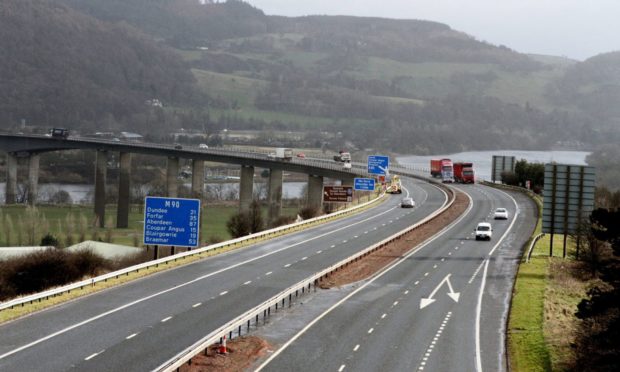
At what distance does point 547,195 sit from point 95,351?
149ft

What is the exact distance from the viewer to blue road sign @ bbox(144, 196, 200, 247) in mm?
61750

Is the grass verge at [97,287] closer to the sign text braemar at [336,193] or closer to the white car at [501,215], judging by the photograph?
the white car at [501,215]

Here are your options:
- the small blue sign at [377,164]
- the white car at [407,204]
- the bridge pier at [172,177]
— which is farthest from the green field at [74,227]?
the white car at [407,204]

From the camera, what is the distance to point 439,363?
36156 millimetres

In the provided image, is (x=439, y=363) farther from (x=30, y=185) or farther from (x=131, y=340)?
(x=30, y=185)

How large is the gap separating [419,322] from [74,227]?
110 meters

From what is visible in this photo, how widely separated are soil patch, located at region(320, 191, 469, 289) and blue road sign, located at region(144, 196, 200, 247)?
32.6 feet

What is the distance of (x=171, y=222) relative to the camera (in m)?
62.0

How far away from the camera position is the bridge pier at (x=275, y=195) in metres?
155

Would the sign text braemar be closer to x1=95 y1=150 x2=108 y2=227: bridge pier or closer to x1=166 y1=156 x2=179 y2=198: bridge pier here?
x1=95 y1=150 x2=108 y2=227: bridge pier

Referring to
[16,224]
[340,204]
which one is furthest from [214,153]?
[340,204]

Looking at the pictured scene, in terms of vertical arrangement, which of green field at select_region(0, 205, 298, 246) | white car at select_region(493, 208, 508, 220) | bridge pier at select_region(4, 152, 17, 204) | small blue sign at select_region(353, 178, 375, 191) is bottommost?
green field at select_region(0, 205, 298, 246)

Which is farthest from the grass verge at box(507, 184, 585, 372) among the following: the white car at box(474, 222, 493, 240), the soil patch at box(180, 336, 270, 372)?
the white car at box(474, 222, 493, 240)

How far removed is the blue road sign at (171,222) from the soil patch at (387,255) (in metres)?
9.93
